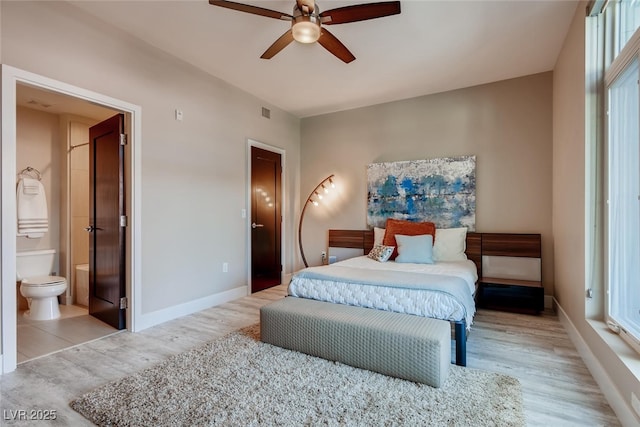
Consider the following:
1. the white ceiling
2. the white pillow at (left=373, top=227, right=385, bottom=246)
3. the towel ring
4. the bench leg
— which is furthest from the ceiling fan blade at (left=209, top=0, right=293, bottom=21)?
the towel ring

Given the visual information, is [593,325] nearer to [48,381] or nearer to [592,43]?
[592,43]

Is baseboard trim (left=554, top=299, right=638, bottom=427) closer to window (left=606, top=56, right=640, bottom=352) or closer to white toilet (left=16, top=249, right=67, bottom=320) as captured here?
window (left=606, top=56, right=640, bottom=352)

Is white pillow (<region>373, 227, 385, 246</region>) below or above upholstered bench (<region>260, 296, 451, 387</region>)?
above

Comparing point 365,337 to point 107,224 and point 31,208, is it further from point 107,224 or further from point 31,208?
point 31,208

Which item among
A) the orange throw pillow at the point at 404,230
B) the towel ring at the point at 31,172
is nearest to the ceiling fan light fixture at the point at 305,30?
the orange throw pillow at the point at 404,230

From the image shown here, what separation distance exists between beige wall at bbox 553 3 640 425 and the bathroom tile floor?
381cm

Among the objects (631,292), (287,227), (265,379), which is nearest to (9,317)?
(265,379)

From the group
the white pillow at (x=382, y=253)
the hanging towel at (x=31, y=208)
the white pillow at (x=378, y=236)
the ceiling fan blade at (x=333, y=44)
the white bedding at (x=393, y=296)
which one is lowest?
the white bedding at (x=393, y=296)

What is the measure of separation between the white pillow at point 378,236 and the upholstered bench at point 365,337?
1871mm

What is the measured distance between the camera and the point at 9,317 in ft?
Answer: 7.08

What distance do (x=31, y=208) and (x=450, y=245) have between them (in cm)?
507

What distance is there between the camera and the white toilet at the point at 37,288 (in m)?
3.21

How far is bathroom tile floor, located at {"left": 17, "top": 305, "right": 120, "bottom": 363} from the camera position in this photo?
8.36ft

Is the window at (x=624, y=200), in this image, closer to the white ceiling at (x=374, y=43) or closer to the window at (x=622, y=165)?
the window at (x=622, y=165)
